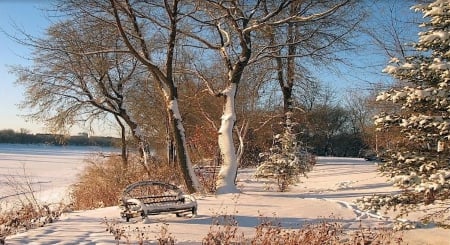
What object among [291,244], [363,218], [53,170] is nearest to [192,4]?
[363,218]

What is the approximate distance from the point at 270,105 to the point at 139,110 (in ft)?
25.3

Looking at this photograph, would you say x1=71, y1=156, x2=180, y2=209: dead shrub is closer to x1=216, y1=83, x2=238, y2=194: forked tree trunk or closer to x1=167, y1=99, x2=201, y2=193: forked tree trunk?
x1=167, y1=99, x2=201, y2=193: forked tree trunk

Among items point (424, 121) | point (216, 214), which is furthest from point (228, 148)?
point (424, 121)

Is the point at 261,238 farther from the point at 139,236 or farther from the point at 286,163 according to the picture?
the point at 286,163

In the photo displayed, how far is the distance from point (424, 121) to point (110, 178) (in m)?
13.7

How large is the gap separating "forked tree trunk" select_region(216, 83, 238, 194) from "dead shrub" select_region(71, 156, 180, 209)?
298 cm

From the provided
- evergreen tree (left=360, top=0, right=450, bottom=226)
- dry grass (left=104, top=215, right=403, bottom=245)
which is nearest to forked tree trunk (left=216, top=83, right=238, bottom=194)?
dry grass (left=104, top=215, right=403, bottom=245)

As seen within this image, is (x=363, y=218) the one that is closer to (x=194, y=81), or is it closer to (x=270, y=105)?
(x=270, y=105)

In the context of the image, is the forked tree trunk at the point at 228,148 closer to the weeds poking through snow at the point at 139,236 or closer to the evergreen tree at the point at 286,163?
the weeds poking through snow at the point at 139,236

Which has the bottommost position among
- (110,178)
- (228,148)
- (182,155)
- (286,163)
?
(110,178)

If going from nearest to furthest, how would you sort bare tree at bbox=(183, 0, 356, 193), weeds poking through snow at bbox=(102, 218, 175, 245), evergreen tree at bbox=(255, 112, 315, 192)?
weeds poking through snow at bbox=(102, 218, 175, 245), bare tree at bbox=(183, 0, 356, 193), evergreen tree at bbox=(255, 112, 315, 192)

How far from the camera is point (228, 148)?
37.4 ft

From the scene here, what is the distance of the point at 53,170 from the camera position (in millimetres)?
41250

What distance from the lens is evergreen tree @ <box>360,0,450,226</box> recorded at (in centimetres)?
539
